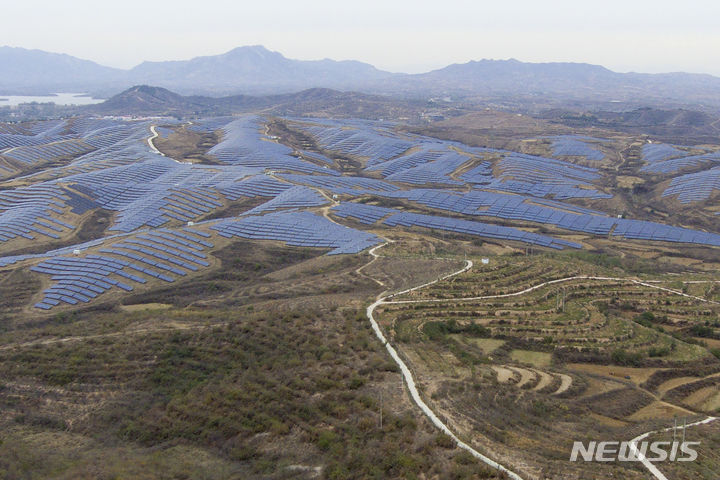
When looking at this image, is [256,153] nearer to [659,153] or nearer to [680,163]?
[680,163]

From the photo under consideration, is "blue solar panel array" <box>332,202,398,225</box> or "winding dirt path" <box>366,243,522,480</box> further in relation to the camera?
"blue solar panel array" <box>332,202,398,225</box>

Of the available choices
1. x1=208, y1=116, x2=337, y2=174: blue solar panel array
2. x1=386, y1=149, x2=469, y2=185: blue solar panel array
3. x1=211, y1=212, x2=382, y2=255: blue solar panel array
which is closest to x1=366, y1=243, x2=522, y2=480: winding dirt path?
x1=211, y1=212, x2=382, y2=255: blue solar panel array

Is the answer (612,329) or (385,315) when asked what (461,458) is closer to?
(385,315)

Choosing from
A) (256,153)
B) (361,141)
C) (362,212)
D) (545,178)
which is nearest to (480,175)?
(545,178)

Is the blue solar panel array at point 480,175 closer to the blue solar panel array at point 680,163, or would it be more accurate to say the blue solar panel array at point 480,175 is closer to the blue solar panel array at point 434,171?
the blue solar panel array at point 434,171

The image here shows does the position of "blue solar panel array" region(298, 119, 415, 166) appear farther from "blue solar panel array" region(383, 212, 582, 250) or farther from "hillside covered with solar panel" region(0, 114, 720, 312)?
"blue solar panel array" region(383, 212, 582, 250)
